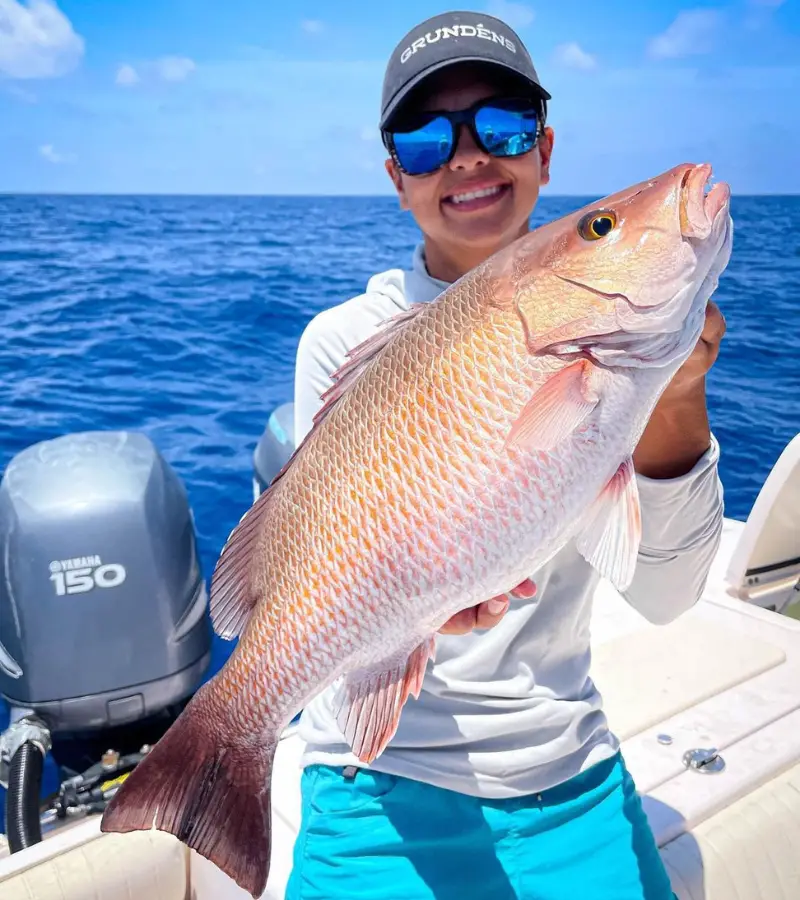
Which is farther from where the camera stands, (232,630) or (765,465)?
(765,465)

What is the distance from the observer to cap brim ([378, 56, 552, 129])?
1.95 metres

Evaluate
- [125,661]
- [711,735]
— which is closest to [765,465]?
[711,735]

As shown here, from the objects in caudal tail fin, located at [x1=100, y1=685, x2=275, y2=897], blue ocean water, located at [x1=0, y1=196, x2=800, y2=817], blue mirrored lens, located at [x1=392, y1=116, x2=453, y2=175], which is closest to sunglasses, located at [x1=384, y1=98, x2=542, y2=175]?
blue mirrored lens, located at [x1=392, y1=116, x2=453, y2=175]

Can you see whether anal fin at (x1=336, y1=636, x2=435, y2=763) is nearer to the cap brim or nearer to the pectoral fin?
the pectoral fin

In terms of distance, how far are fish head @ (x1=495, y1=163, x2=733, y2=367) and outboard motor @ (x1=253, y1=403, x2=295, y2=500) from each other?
3244mm

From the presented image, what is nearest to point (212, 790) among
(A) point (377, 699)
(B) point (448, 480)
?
(A) point (377, 699)

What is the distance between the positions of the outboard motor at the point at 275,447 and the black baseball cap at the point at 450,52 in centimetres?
265

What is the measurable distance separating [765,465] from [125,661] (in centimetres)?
707

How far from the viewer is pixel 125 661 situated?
3068 mm

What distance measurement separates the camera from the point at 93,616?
3057mm

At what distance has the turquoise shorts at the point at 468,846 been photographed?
1.82 metres

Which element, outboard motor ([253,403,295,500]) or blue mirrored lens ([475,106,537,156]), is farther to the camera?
outboard motor ([253,403,295,500])

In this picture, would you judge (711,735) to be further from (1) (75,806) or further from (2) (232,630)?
(1) (75,806)

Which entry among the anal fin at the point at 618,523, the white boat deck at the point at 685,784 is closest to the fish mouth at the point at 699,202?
the anal fin at the point at 618,523
